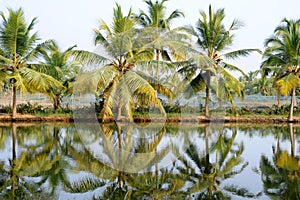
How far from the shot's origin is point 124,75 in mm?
10141

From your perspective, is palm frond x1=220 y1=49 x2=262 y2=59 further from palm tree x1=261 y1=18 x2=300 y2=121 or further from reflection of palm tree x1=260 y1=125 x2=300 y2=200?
reflection of palm tree x1=260 y1=125 x2=300 y2=200

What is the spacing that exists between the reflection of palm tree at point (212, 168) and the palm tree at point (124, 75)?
6.51 feet

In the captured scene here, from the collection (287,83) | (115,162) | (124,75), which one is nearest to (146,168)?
(115,162)

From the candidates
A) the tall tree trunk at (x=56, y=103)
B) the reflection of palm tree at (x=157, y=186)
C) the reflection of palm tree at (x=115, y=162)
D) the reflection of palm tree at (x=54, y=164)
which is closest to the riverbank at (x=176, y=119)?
the tall tree trunk at (x=56, y=103)

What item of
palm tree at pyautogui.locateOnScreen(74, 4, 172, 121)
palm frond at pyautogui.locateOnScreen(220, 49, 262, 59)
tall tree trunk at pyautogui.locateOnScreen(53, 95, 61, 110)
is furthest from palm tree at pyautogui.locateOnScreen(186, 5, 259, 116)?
tall tree trunk at pyautogui.locateOnScreen(53, 95, 61, 110)

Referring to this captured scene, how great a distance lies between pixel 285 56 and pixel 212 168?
450 inches

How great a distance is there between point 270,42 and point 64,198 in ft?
47.9

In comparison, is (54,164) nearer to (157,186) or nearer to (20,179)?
(20,179)

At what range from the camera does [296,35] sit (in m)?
15.6

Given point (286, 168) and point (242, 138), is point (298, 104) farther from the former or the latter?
point (286, 168)

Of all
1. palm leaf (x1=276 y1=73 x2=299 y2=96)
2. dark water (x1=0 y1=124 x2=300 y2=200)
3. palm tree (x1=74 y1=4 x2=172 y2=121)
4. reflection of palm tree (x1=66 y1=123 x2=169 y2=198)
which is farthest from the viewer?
palm leaf (x1=276 y1=73 x2=299 y2=96)

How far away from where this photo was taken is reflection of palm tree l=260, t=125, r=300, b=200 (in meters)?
4.91

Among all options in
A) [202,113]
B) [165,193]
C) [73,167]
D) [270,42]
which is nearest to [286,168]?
[165,193]

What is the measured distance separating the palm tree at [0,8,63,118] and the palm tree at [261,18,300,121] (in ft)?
33.9
